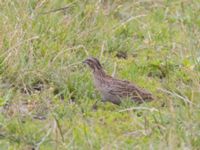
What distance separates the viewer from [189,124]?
285 inches

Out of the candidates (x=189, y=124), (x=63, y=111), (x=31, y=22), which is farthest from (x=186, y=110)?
(x=31, y=22)

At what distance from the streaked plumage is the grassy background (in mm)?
82

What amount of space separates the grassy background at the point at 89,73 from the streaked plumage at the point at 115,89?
0.08m

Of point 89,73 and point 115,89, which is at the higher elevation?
point 89,73

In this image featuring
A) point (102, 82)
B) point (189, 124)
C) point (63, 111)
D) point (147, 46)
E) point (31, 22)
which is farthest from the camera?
point (147, 46)

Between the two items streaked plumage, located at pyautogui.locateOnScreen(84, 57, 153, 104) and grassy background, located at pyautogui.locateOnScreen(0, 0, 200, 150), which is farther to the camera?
streaked plumage, located at pyautogui.locateOnScreen(84, 57, 153, 104)

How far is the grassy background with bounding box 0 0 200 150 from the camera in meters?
7.40

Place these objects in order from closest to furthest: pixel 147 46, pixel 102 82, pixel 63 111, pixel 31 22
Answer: pixel 63 111
pixel 102 82
pixel 31 22
pixel 147 46

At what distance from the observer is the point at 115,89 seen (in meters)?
8.70

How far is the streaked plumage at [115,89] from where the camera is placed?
860 centimetres

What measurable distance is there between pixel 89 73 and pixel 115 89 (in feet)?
1.49

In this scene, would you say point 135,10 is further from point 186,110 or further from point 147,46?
point 186,110

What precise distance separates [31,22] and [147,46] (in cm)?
145

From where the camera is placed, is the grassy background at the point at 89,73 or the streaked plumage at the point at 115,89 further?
the streaked plumage at the point at 115,89
